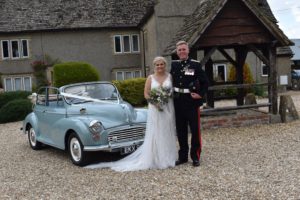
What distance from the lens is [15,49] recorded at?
28.9 m

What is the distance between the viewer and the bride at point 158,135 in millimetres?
7535

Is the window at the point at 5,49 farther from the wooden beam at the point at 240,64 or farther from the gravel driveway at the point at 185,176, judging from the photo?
the gravel driveway at the point at 185,176

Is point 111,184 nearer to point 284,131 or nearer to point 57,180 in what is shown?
point 57,180

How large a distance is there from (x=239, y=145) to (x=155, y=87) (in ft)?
8.90

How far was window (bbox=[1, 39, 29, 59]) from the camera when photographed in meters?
28.5

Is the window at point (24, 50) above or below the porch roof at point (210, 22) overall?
above

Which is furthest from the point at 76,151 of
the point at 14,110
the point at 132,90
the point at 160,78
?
the point at 132,90

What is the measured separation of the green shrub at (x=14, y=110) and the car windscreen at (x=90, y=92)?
988 cm

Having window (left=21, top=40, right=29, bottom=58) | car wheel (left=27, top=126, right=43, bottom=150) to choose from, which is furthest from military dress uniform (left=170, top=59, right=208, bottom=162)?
window (left=21, top=40, right=29, bottom=58)

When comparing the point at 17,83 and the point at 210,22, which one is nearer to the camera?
the point at 210,22

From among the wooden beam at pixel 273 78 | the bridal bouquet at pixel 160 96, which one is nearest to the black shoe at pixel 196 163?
the bridal bouquet at pixel 160 96

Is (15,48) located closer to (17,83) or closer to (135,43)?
(17,83)

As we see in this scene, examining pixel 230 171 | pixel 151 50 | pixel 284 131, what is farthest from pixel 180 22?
pixel 230 171

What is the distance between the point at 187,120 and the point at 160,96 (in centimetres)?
68
